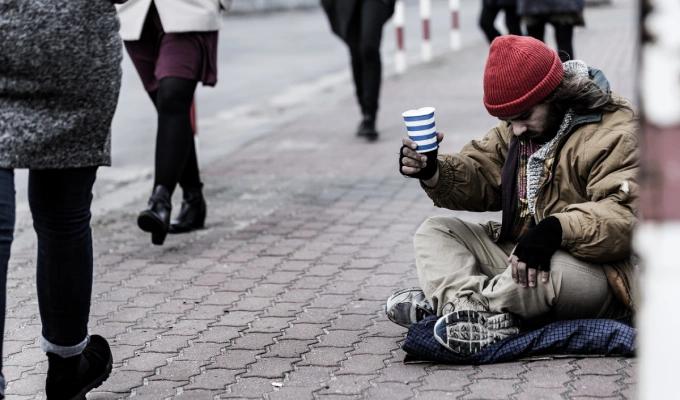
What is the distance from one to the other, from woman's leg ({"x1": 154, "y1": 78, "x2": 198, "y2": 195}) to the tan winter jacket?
5.71 ft

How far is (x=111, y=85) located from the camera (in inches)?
110

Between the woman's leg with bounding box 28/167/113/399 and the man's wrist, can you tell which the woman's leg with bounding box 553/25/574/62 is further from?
the woman's leg with bounding box 28/167/113/399

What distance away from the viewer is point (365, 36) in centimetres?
784

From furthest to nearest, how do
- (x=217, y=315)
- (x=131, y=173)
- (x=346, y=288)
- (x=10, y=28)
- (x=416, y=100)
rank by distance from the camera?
1. (x=416, y=100)
2. (x=131, y=173)
3. (x=346, y=288)
4. (x=217, y=315)
5. (x=10, y=28)

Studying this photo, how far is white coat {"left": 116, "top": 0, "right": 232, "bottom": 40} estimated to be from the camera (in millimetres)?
4879

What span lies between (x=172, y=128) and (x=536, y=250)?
229cm

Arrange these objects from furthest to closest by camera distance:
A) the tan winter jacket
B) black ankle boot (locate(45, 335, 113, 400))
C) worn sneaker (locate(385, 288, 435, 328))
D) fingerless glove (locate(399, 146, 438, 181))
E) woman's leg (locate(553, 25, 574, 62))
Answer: woman's leg (locate(553, 25, 574, 62)), worn sneaker (locate(385, 288, 435, 328)), fingerless glove (locate(399, 146, 438, 181)), the tan winter jacket, black ankle boot (locate(45, 335, 113, 400))

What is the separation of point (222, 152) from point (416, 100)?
2.78 meters

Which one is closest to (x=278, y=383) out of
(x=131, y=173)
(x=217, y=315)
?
(x=217, y=315)

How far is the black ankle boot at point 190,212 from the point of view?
541cm

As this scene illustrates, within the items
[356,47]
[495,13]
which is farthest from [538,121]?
[495,13]

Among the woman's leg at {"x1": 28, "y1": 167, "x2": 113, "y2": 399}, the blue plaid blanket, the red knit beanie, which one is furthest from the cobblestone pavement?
the red knit beanie

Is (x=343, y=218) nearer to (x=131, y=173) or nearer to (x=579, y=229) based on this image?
(x=131, y=173)

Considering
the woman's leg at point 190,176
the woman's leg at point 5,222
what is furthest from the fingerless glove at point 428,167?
the woman's leg at point 190,176
